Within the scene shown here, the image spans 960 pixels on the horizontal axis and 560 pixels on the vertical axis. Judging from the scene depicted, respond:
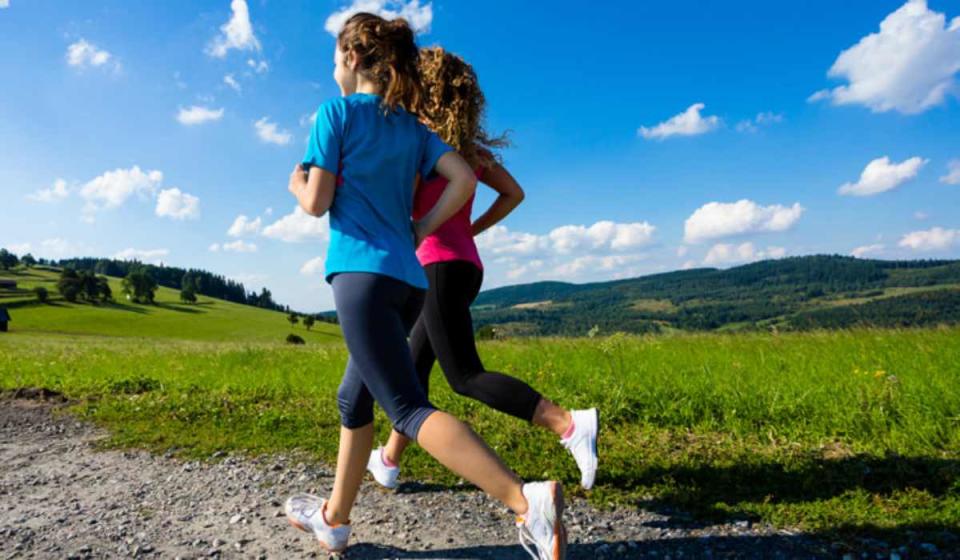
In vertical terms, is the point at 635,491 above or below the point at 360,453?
below

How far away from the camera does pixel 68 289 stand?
9225 cm

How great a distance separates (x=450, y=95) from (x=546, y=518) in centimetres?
225

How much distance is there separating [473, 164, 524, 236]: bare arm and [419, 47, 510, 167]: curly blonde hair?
38cm

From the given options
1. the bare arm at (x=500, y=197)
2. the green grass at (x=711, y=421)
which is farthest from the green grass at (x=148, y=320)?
the bare arm at (x=500, y=197)

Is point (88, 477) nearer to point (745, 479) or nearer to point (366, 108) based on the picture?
point (366, 108)

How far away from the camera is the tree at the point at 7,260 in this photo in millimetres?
123081

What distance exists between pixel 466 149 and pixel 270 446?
10.4ft

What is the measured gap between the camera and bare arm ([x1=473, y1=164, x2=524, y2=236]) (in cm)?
379

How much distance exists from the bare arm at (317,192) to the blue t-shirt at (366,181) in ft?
0.12

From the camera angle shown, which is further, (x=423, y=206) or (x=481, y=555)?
(x=423, y=206)

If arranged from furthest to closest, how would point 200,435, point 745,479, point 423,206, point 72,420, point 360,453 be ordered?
point 72,420, point 200,435, point 745,479, point 423,206, point 360,453

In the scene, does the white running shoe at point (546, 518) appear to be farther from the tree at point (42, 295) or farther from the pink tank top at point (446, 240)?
the tree at point (42, 295)

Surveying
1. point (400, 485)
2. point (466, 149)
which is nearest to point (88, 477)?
point (400, 485)

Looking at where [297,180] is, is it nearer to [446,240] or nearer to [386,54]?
[386,54]
